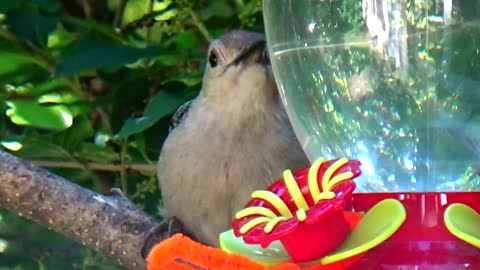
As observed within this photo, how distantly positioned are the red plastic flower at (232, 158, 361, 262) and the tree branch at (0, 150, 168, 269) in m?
1.72

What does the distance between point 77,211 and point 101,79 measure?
0.90 m

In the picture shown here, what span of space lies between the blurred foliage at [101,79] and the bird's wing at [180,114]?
0.12ft

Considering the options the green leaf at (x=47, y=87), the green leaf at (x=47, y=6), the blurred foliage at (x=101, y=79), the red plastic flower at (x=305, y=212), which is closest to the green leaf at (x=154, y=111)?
the blurred foliage at (x=101, y=79)

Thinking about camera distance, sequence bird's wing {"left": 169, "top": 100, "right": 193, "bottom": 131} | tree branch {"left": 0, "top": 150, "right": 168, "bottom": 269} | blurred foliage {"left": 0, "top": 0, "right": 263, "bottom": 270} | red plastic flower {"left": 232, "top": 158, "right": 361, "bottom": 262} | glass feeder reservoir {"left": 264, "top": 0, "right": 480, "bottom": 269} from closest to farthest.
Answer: red plastic flower {"left": 232, "top": 158, "right": 361, "bottom": 262}
glass feeder reservoir {"left": 264, "top": 0, "right": 480, "bottom": 269}
tree branch {"left": 0, "top": 150, "right": 168, "bottom": 269}
blurred foliage {"left": 0, "top": 0, "right": 263, "bottom": 270}
bird's wing {"left": 169, "top": 100, "right": 193, "bottom": 131}

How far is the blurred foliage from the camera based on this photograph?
160 inches

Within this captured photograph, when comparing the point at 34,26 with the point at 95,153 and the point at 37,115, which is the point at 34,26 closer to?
the point at 37,115

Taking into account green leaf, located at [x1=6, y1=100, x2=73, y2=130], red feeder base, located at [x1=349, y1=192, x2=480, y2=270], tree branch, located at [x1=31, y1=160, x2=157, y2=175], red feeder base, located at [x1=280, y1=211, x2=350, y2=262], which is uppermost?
red feeder base, located at [x1=280, y1=211, x2=350, y2=262]

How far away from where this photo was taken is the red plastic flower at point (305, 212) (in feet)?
6.38

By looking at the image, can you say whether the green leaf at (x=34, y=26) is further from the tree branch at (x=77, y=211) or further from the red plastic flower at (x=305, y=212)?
the red plastic flower at (x=305, y=212)

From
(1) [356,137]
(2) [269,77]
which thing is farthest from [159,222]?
(1) [356,137]

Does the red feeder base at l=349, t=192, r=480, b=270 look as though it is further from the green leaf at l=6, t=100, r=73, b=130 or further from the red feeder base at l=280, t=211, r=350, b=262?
the green leaf at l=6, t=100, r=73, b=130

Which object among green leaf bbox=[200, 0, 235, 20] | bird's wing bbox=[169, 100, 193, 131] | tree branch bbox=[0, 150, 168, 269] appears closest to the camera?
tree branch bbox=[0, 150, 168, 269]

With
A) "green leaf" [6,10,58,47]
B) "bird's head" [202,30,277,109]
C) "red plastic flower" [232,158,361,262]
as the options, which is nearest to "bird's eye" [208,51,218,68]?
"bird's head" [202,30,277,109]

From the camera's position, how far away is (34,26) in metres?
4.12
